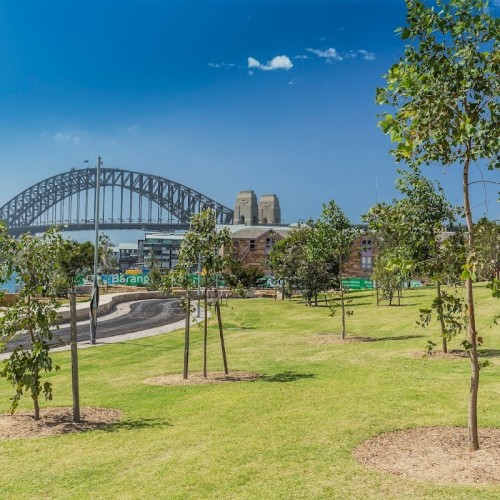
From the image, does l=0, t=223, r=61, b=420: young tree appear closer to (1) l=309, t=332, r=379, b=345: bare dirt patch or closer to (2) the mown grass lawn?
(2) the mown grass lawn

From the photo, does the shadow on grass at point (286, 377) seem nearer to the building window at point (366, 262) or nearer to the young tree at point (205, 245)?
the young tree at point (205, 245)

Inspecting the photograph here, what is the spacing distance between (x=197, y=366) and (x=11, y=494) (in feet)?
43.7

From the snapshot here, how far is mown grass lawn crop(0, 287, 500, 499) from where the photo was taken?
367 inches

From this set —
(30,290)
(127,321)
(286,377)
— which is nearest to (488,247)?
(30,290)

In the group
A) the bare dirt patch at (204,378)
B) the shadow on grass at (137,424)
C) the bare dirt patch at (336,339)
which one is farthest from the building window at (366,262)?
the shadow on grass at (137,424)

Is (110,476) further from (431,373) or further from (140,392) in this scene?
(431,373)

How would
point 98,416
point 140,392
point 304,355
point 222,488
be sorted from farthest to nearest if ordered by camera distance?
point 304,355, point 140,392, point 98,416, point 222,488

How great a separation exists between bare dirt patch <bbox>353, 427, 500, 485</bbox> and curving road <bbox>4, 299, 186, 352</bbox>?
24051 mm

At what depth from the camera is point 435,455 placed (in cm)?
1032

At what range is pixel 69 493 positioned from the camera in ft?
30.8

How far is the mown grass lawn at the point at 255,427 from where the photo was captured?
367 inches

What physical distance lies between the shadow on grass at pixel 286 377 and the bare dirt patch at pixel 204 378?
0.47 metres

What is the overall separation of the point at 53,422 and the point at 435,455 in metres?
8.83

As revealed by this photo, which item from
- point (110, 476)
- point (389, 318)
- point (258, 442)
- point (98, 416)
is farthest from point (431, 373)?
point (389, 318)
